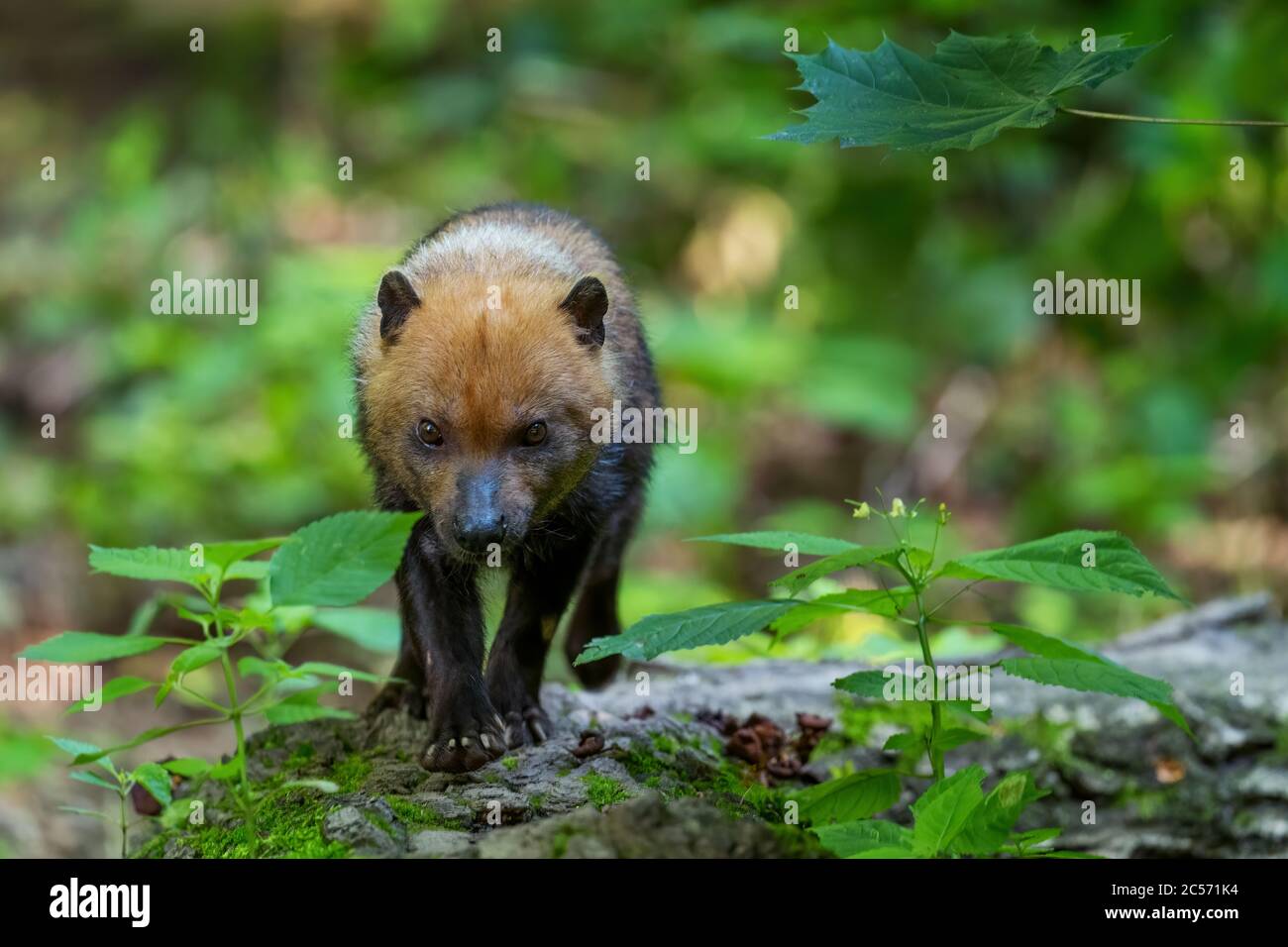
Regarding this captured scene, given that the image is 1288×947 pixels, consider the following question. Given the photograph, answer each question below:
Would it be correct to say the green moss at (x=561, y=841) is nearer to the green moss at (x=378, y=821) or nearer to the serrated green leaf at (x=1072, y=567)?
the green moss at (x=378, y=821)

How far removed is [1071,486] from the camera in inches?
489

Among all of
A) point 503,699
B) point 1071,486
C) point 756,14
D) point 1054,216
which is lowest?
point 503,699

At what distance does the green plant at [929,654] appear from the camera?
3877 millimetres

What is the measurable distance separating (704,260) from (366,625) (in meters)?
11.1

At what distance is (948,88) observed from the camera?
451 centimetres

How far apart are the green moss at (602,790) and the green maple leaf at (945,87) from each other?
2.26m

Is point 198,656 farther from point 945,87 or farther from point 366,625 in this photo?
point 945,87

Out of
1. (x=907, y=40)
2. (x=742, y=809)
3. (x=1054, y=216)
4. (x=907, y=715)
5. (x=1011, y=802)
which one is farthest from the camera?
(x=1054, y=216)

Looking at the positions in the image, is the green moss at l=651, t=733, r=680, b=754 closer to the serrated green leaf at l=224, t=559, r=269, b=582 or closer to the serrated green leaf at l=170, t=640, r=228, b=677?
the serrated green leaf at l=224, t=559, r=269, b=582

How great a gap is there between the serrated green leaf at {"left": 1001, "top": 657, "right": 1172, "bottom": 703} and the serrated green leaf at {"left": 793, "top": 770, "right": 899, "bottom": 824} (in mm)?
560

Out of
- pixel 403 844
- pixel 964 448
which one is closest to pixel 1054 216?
pixel 964 448

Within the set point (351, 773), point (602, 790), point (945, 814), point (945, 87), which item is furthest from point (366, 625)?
point (945, 87)
